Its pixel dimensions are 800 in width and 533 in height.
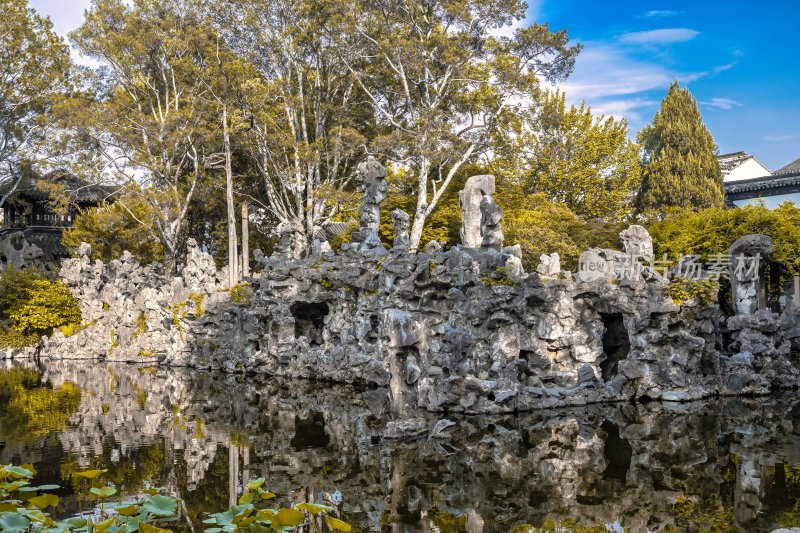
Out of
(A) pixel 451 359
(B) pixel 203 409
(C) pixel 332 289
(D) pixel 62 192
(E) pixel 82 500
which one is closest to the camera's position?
(E) pixel 82 500

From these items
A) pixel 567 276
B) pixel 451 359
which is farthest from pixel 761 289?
pixel 451 359

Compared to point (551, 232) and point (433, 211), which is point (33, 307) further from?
point (551, 232)

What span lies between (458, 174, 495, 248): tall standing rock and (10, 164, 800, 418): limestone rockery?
0.04 metres

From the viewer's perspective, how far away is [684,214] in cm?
2530

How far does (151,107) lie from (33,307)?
9912 millimetres

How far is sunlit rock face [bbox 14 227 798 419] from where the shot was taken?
1344cm

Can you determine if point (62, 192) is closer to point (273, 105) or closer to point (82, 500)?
point (273, 105)

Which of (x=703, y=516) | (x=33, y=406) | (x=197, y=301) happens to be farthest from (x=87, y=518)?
(x=197, y=301)

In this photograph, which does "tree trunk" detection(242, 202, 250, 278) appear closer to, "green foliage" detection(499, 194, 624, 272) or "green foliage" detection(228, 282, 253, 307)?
"green foliage" detection(228, 282, 253, 307)

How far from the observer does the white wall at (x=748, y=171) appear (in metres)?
38.8

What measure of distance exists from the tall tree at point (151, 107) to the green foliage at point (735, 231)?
1810 cm

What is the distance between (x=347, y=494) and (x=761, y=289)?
17237 mm

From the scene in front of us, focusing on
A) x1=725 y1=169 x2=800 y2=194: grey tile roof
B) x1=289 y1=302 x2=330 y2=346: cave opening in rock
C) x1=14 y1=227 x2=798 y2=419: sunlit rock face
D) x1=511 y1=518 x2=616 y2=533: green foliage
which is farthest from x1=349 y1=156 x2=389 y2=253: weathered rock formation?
x1=725 y1=169 x2=800 y2=194: grey tile roof

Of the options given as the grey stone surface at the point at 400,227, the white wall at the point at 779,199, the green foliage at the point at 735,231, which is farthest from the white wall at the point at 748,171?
the grey stone surface at the point at 400,227
